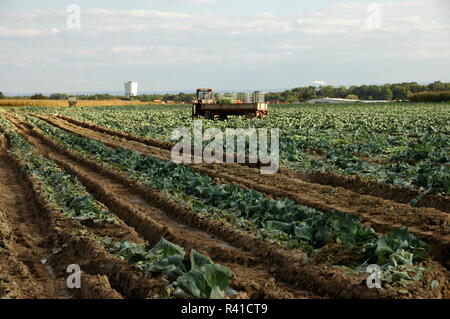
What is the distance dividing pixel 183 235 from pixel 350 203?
3310 millimetres

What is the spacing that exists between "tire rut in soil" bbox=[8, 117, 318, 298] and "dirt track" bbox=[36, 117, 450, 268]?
2262 mm

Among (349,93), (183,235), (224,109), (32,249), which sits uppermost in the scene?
(349,93)

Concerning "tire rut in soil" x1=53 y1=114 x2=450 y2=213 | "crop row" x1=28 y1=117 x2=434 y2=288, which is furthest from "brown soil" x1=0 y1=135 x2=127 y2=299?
"tire rut in soil" x1=53 y1=114 x2=450 y2=213

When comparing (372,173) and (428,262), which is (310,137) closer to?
(372,173)

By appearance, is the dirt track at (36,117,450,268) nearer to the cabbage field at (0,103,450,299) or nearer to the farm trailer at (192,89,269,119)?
the cabbage field at (0,103,450,299)

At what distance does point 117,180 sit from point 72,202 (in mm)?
3545

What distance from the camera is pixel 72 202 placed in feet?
34.8

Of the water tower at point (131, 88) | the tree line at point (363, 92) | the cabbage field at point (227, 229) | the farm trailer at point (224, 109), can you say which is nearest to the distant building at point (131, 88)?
the water tower at point (131, 88)

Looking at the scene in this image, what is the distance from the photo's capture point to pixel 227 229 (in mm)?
8641

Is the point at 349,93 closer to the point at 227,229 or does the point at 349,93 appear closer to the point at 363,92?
the point at 363,92

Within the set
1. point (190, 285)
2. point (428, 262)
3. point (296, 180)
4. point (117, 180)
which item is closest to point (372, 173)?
point (296, 180)

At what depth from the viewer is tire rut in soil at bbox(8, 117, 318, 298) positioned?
619 cm

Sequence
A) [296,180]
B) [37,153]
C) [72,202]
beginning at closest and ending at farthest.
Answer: [72,202], [296,180], [37,153]

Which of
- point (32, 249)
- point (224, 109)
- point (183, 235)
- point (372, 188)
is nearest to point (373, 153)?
point (372, 188)
